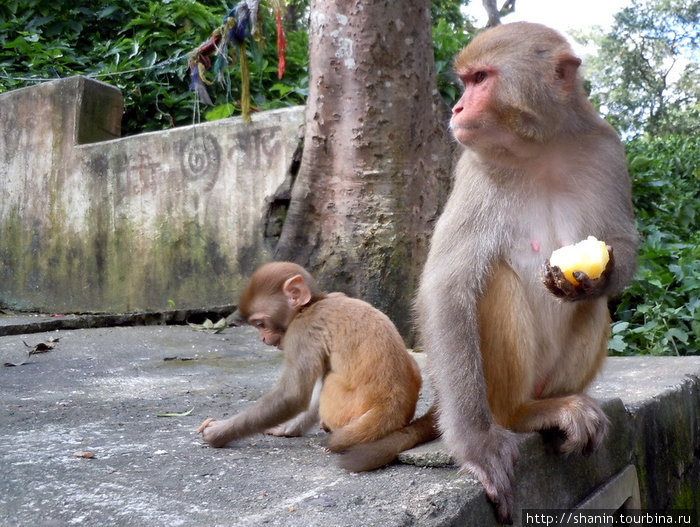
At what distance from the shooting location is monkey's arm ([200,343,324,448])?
9.52 ft

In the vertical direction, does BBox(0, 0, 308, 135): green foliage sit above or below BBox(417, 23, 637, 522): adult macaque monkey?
above

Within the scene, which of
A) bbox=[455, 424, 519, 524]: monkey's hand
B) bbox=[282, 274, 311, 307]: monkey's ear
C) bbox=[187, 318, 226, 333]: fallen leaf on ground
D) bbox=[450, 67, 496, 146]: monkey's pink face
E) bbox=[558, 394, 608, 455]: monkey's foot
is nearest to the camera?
bbox=[455, 424, 519, 524]: monkey's hand

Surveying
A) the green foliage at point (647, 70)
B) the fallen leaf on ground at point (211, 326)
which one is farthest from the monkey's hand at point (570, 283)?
the green foliage at point (647, 70)

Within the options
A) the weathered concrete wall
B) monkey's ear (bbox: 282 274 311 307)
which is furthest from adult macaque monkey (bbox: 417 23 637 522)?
the weathered concrete wall

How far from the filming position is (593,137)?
2.82 m

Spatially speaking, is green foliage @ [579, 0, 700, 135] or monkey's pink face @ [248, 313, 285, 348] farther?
green foliage @ [579, 0, 700, 135]

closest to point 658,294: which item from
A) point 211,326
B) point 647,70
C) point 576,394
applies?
point 211,326

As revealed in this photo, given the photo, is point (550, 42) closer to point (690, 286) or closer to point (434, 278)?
point (434, 278)

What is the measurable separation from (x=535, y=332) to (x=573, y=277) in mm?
336

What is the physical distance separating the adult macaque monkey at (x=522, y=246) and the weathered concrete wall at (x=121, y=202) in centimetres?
358

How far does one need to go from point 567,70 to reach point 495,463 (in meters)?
1.36

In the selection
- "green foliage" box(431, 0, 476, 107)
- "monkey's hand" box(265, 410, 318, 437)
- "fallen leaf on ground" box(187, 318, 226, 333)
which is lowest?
"monkey's hand" box(265, 410, 318, 437)

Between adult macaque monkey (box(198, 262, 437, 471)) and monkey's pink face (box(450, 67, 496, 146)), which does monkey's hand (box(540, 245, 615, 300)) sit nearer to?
monkey's pink face (box(450, 67, 496, 146))

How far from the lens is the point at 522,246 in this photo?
2.73m
